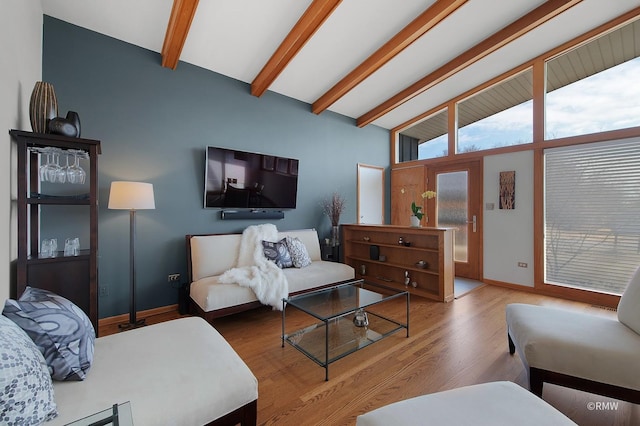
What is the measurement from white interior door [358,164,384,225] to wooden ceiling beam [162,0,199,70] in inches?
131

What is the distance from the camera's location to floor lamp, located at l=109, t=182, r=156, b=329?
8.17 ft

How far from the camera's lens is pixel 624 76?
3.26 m

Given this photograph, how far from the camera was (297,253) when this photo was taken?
11.7 feet

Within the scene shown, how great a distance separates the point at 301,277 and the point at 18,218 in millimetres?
2325

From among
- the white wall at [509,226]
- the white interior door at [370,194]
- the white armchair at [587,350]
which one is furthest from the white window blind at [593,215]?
the white interior door at [370,194]

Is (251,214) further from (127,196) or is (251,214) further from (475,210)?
(475,210)

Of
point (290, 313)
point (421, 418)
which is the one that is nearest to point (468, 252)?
point (290, 313)

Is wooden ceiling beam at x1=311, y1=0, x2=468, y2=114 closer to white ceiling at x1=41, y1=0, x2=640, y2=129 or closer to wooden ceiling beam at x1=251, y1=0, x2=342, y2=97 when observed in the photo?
white ceiling at x1=41, y1=0, x2=640, y2=129

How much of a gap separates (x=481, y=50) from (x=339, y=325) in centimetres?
388

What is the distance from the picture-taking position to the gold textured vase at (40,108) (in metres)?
1.78

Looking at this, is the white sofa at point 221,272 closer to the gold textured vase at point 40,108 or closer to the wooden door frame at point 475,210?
the gold textured vase at point 40,108

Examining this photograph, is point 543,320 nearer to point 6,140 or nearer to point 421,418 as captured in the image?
point 421,418

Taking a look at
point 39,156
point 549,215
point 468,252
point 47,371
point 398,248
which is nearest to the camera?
point 47,371

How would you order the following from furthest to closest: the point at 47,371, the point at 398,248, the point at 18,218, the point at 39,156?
the point at 398,248
the point at 39,156
the point at 18,218
the point at 47,371
